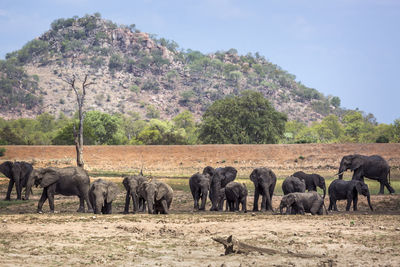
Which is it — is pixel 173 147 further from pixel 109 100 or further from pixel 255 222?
pixel 109 100

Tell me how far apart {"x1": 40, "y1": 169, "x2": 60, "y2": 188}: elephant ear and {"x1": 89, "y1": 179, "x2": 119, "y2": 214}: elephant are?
1431 mm

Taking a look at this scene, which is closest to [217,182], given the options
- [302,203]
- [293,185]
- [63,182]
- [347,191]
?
[293,185]

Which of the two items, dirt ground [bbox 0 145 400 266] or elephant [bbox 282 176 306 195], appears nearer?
dirt ground [bbox 0 145 400 266]

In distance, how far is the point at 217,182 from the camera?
26.7 m

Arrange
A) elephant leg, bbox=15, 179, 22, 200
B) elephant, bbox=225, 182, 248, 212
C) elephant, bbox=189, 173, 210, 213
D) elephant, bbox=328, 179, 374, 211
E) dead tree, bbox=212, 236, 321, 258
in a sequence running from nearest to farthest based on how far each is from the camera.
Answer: dead tree, bbox=212, 236, 321, 258
elephant, bbox=225, 182, 248, 212
elephant, bbox=328, 179, 374, 211
elephant, bbox=189, 173, 210, 213
elephant leg, bbox=15, 179, 22, 200

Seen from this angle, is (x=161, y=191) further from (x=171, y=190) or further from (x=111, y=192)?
(x=111, y=192)

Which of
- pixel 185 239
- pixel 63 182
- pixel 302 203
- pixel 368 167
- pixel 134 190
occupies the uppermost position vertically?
pixel 368 167

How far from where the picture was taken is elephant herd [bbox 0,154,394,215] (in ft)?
73.2

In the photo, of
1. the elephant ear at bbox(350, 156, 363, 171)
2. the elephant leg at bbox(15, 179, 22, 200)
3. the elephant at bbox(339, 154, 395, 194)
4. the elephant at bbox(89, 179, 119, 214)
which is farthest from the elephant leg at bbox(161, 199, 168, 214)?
the elephant ear at bbox(350, 156, 363, 171)

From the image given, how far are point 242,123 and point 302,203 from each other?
53699mm

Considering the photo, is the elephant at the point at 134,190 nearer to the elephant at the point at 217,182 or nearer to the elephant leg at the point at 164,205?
the elephant leg at the point at 164,205

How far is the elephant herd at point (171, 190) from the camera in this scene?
878 inches

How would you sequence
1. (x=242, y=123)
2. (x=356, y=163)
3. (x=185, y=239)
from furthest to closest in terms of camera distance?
(x=242, y=123) → (x=356, y=163) → (x=185, y=239)

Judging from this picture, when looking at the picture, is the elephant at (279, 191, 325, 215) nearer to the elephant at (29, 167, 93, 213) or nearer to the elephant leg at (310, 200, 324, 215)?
the elephant leg at (310, 200, 324, 215)
